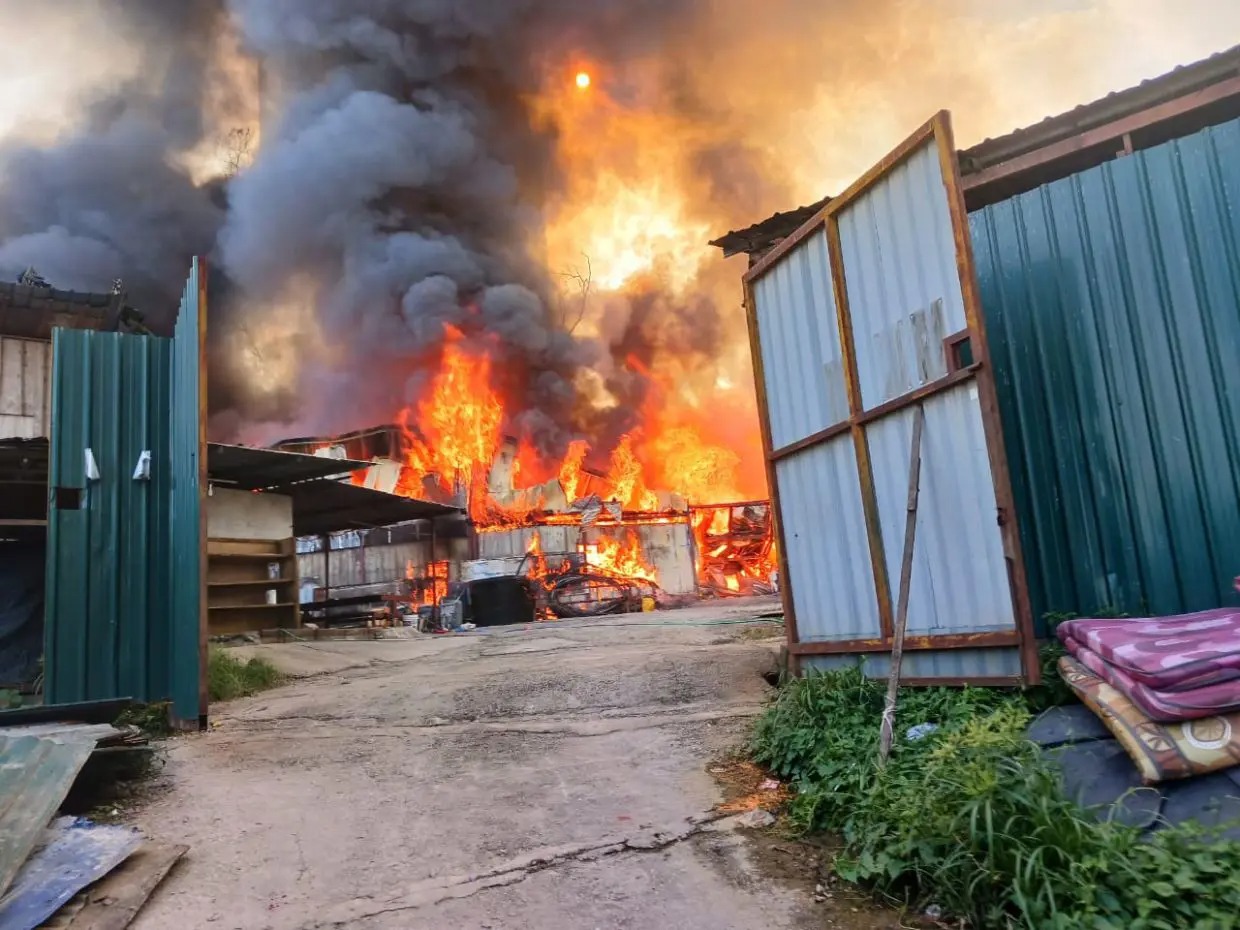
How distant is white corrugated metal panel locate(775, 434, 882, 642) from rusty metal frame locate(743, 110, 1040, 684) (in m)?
0.06

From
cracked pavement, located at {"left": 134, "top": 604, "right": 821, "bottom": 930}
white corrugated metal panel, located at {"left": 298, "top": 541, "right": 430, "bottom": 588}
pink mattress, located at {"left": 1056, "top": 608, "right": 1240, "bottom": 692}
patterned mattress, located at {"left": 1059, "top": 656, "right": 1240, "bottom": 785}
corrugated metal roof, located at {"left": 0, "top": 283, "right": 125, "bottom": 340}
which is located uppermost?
corrugated metal roof, located at {"left": 0, "top": 283, "right": 125, "bottom": 340}

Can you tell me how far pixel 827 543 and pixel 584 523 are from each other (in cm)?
1816

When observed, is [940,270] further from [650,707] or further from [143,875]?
[143,875]

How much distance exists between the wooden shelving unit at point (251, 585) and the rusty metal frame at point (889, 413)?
8.59m

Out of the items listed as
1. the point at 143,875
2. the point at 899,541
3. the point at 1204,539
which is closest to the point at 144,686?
the point at 143,875

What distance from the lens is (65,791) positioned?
3.25 meters

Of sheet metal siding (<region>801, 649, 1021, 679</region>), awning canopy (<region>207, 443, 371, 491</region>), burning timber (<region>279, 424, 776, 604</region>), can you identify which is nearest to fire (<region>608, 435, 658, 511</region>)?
burning timber (<region>279, 424, 776, 604</region>)

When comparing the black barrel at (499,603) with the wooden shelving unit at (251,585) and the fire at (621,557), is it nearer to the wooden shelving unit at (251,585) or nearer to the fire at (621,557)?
the fire at (621,557)

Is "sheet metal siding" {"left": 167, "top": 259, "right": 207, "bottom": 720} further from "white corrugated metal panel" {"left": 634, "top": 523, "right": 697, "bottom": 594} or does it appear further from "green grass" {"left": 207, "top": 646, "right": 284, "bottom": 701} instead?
"white corrugated metal panel" {"left": 634, "top": 523, "right": 697, "bottom": 594}

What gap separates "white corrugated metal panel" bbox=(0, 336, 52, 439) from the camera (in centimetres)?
1227

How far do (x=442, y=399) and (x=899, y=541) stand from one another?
70.6 feet

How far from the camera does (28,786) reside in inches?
129

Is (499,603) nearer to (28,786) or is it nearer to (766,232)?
(766,232)

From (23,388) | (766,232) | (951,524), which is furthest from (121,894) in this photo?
(23,388)
